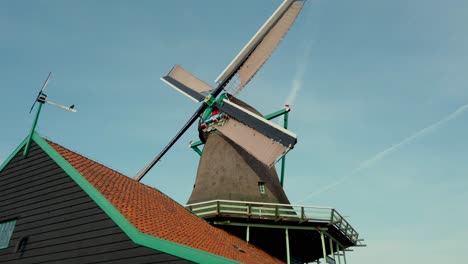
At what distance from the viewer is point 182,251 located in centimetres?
993

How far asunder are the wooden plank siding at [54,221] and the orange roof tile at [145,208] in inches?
19.4

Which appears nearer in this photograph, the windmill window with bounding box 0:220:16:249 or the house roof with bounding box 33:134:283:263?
the house roof with bounding box 33:134:283:263

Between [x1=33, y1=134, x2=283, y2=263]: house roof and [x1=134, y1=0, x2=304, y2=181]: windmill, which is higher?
[x1=134, y1=0, x2=304, y2=181]: windmill

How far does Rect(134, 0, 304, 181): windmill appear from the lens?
20766mm

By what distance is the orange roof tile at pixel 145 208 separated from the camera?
10.8 m

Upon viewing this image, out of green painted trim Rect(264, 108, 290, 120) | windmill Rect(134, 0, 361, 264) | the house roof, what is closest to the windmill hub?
the house roof

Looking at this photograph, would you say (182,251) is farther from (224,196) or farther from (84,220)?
(224,196)

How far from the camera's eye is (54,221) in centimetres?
1185

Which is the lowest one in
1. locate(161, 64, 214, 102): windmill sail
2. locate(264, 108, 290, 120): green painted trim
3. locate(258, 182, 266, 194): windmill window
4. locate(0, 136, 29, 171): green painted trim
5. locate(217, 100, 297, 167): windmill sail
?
locate(0, 136, 29, 171): green painted trim

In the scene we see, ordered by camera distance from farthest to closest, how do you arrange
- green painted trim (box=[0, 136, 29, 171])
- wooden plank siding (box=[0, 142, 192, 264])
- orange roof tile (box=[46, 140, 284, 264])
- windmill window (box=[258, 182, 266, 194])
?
windmill window (box=[258, 182, 266, 194]), green painted trim (box=[0, 136, 29, 171]), orange roof tile (box=[46, 140, 284, 264]), wooden plank siding (box=[0, 142, 192, 264])

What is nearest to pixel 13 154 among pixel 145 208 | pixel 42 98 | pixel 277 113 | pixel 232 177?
pixel 42 98

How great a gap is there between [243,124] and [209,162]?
305cm

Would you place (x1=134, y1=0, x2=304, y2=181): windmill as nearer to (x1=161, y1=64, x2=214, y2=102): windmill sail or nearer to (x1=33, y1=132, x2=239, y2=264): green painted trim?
(x1=161, y1=64, x2=214, y2=102): windmill sail

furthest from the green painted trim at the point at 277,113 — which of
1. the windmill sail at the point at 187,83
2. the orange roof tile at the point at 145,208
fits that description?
the orange roof tile at the point at 145,208
